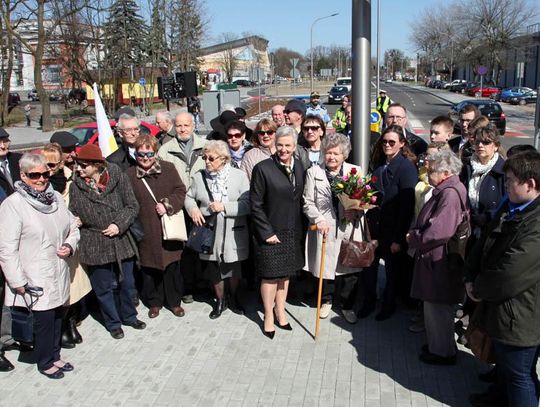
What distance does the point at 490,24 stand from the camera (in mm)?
56656

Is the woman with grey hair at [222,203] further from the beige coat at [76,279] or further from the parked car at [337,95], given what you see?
the parked car at [337,95]

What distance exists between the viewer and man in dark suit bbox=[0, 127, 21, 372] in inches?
180

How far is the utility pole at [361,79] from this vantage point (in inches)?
211

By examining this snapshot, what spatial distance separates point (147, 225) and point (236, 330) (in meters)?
1.37

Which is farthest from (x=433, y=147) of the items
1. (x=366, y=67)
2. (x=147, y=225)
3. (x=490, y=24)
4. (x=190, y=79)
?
(x=490, y=24)

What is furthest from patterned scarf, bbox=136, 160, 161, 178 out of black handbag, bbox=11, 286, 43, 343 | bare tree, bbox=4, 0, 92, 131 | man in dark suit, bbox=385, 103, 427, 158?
bare tree, bbox=4, 0, 92, 131

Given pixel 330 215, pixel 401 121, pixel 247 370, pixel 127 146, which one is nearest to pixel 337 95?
pixel 401 121

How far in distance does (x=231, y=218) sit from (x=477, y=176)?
2311mm

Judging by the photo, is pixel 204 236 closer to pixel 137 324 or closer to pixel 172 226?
pixel 172 226

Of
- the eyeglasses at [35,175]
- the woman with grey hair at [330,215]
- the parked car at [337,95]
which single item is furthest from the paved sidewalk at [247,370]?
the parked car at [337,95]

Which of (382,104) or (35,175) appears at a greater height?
(382,104)

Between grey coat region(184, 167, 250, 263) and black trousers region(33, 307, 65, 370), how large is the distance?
1.49 metres

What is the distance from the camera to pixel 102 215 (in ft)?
15.8

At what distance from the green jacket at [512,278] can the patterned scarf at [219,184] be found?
2.53m
